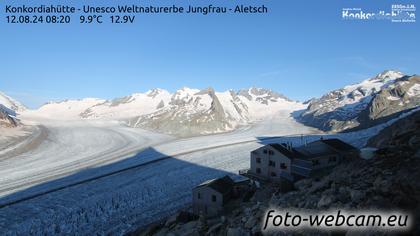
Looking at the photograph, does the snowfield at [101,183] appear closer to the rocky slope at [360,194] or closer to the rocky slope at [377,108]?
the rocky slope at [360,194]

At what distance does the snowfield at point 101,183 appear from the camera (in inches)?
1246

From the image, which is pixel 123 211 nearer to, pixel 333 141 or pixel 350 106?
pixel 333 141

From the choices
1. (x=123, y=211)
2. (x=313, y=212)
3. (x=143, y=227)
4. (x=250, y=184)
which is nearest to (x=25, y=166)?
(x=123, y=211)

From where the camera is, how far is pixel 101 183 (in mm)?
44531

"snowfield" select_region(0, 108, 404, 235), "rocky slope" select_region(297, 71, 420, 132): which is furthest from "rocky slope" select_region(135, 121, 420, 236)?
"rocky slope" select_region(297, 71, 420, 132)

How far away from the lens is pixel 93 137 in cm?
9188

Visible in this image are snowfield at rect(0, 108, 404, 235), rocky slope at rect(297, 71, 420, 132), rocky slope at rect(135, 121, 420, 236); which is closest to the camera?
rocky slope at rect(135, 121, 420, 236)

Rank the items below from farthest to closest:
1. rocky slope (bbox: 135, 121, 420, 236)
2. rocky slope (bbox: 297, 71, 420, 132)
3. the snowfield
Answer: rocky slope (bbox: 297, 71, 420, 132)
the snowfield
rocky slope (bbox: 135, 121, 420, 236)

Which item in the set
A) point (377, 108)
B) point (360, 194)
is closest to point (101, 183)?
point (360, 194)

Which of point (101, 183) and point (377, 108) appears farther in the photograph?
point (377, 108)

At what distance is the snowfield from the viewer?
31641 mm

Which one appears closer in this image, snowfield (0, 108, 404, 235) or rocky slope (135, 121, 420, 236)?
rocky slope (135, 121, 420, 236)

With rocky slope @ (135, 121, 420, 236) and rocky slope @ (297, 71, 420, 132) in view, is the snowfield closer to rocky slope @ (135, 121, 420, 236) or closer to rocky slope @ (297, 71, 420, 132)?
rocky slope @ (135, 121, 420, 236)

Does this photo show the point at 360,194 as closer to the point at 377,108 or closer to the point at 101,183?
the point at 101,183
